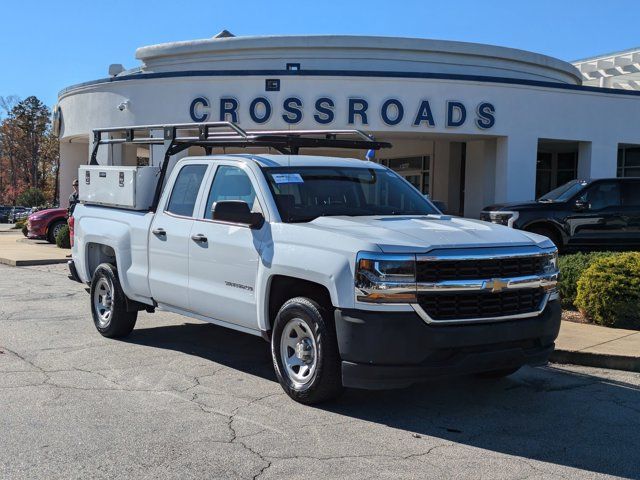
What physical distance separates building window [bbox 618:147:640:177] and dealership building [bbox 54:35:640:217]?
38 mm

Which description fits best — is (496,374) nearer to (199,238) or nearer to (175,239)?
(199,238)

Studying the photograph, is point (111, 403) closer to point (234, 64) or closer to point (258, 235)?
point (258, 235)

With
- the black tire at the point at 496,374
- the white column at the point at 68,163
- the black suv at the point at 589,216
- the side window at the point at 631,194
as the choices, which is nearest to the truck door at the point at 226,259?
the black tire at the point at 496,374

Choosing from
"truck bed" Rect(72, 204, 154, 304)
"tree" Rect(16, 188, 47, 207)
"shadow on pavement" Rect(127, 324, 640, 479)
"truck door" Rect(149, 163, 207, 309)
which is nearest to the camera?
"shadow on pavement" Rect(127, 324, 640, 479)

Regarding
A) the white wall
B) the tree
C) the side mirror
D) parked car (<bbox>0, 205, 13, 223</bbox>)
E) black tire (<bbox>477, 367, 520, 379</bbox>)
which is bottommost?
parked car (<bbox>0, 205, 13, 223</bbox>)

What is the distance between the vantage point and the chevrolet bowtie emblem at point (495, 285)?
16.8 ft

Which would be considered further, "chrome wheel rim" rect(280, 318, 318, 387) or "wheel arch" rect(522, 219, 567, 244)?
"wheel arch" rect(522, 219, 567, 244)

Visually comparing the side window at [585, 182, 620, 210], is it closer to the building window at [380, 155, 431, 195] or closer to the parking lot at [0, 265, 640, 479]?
the parking lot at [0, 265, 640, 479]

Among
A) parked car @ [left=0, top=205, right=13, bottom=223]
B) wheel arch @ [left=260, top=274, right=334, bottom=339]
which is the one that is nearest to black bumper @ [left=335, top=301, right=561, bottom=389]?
wheel arch @ [left=260, top=274, right=334, bottom=339]

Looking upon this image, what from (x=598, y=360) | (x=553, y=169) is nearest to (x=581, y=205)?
(x=598, y=360)

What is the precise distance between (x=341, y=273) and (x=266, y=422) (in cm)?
122

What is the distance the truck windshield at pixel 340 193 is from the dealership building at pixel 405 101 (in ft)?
39.9

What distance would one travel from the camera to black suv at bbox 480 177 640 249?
13523 millimetres

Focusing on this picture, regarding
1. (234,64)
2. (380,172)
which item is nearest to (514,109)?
(234,64)
